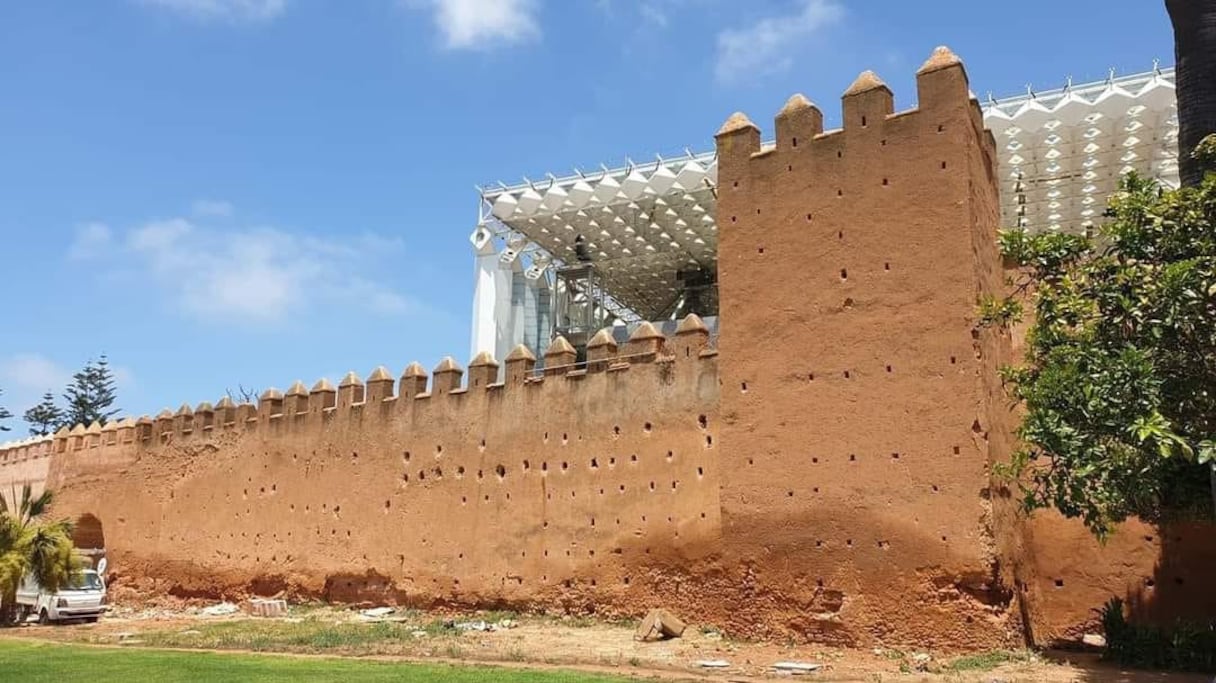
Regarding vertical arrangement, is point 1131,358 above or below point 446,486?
above

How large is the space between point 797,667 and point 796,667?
1cm

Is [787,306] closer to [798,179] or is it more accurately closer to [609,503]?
[798,179]

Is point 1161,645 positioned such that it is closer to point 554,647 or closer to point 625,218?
point 554,647

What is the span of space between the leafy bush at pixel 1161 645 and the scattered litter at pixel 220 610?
49.8 ft

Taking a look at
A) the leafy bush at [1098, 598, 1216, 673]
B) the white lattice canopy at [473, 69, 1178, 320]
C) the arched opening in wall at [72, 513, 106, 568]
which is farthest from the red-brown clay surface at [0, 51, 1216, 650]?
the white lattice canopy at [473, 69, 1178, 320]

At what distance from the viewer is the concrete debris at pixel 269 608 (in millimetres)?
18484

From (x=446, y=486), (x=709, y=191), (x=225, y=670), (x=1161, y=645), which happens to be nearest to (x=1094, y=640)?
(x=1161, y=645)

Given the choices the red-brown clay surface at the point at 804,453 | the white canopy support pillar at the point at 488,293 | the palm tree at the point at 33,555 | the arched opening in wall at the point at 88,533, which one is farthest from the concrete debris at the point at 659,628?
the white canopy support pillar at the point at 488,293

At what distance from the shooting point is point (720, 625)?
13.5 metres

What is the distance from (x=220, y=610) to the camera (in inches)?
776

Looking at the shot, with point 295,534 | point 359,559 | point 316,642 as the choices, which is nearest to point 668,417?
point 316,642

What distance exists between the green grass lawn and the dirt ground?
90cm

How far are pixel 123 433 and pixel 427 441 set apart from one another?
1010cm

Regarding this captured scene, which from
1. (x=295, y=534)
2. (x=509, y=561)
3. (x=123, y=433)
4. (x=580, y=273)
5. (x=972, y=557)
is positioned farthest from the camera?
(x=580, y=273)
